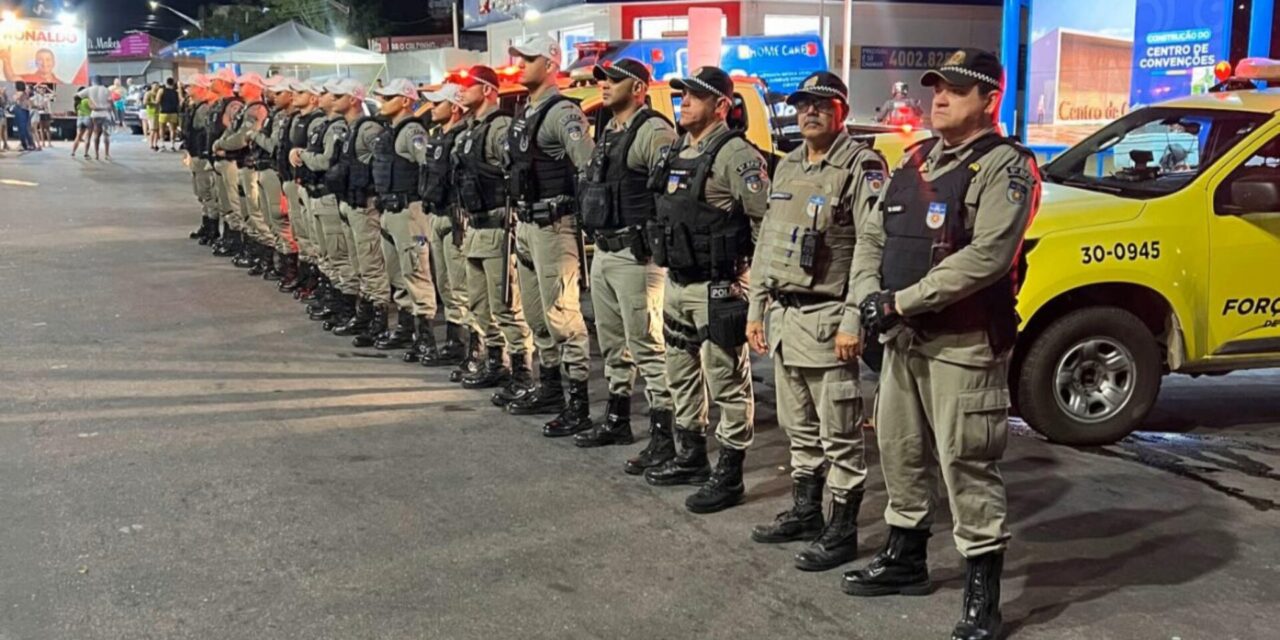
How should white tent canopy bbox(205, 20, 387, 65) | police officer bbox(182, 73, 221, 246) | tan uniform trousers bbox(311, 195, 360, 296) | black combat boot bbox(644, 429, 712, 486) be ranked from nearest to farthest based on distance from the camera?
black combat boot bbox(644, 429, 712, 486) → tan uniform trousers bbox(311, 195, 360, 296) → police officer bbox(182, 73, 221, 246) → white tent canopy bbox(205, 20, 387, 65)

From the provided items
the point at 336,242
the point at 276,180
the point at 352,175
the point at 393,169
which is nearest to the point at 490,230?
the point at 393,169

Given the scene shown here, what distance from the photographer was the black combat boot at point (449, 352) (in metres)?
8.11

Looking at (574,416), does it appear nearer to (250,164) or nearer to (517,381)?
(517,381)

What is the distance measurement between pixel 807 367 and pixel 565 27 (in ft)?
75.8

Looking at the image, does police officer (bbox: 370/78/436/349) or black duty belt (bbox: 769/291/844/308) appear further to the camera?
police officer (bbox: 370/78/436/349)

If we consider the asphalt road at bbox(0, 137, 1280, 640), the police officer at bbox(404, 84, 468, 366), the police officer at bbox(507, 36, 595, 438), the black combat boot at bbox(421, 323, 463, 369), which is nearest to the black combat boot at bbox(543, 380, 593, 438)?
the police officer at bbox(507, 36, 595, 438)

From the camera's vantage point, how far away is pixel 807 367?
4406 mm

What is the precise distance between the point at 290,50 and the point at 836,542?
84.2 feet

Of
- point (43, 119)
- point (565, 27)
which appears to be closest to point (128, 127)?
point (43, 119)

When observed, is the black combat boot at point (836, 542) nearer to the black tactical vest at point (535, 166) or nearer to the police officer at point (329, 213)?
the black tactical vest at point (535, 166)

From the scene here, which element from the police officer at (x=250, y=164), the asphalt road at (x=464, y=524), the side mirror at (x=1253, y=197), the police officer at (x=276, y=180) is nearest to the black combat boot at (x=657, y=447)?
the asphalt road at (x=464, y=524)

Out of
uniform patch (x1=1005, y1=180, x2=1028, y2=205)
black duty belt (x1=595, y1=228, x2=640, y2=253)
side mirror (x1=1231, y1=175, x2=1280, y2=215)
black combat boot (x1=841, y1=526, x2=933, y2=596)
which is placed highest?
uniform patch (x1=1005, y1=180, x2=1028, y2=205)

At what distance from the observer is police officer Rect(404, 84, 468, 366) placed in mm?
7352

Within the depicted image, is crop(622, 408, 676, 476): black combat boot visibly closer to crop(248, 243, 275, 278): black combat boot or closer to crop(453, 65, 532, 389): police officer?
crop(453, 65, 532, 389): police officer
